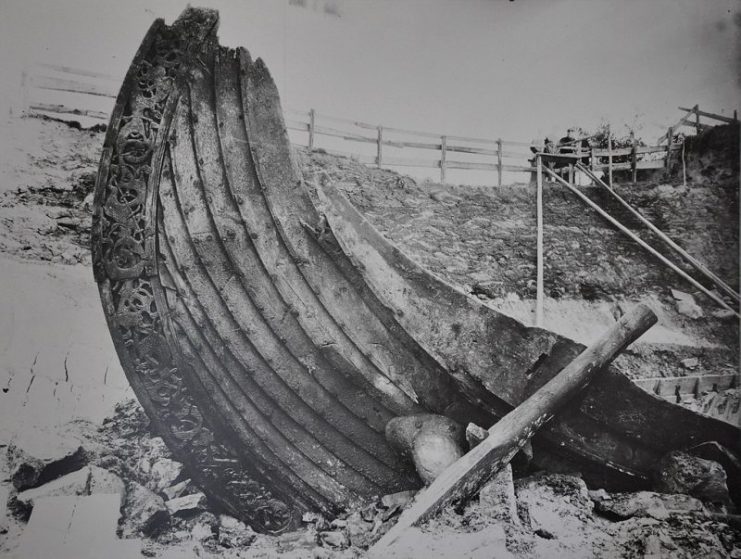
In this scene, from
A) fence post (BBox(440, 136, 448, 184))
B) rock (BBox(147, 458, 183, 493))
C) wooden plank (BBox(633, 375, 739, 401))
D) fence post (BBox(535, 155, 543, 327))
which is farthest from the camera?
wooden plank (BBox(633, 375, 739, 401))

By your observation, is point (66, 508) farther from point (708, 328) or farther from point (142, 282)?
point (708, 328)

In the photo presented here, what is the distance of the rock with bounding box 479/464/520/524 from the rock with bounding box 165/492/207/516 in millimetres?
824

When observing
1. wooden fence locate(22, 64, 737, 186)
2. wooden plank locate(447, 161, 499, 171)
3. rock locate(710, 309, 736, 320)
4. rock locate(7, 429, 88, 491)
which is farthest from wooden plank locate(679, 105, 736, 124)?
rock locate(7, 429, 88, 491)

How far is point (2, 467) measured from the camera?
1292mm

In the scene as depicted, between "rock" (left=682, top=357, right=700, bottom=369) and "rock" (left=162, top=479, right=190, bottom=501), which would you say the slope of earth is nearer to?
"rock" (left=682, top=357, right=700, bottom=369)

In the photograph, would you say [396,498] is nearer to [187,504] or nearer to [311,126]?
[187,504]

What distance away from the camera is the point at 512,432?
121cm

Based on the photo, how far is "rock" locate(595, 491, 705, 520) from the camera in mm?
1248

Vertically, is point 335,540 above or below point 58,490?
below

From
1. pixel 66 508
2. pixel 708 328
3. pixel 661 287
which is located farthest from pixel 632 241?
pixel 66 508

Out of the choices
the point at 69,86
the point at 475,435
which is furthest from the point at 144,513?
the point at 69,86

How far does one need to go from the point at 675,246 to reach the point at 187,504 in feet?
7.76

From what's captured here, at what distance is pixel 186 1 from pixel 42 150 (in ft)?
2.17

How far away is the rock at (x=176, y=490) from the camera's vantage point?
1.34m
